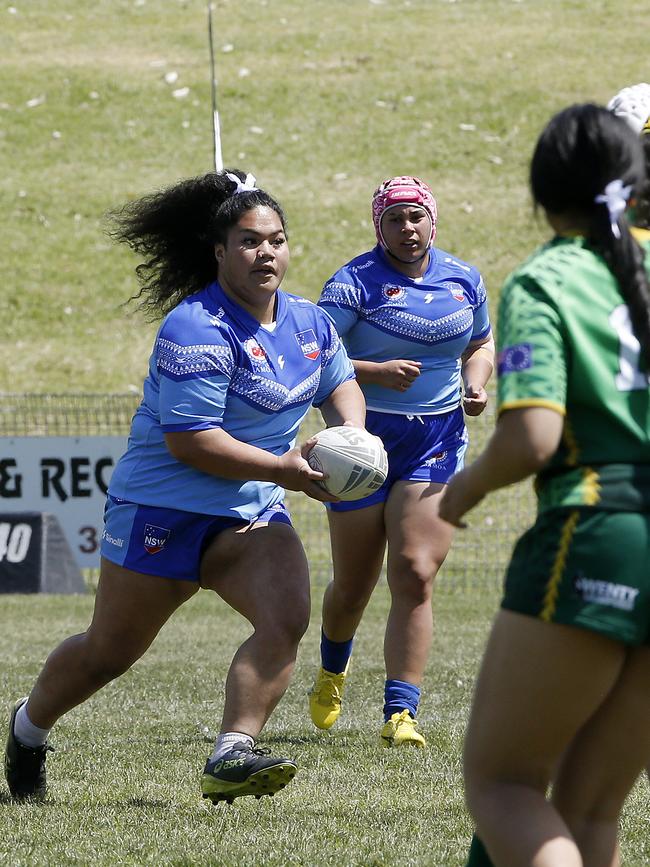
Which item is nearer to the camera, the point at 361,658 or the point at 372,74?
the point at 361,658

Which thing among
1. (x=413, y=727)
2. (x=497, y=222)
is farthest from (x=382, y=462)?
(x=497, y=222)

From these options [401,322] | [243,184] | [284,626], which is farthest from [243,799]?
[401,322]

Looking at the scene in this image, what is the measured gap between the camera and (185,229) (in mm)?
4887

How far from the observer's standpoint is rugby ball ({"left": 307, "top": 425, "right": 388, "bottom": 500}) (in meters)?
4.42

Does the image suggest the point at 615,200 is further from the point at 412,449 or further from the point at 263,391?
the point at 412,449

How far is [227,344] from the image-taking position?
4.38 metres

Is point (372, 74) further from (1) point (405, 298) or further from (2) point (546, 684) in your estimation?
(2) point (546, 684)

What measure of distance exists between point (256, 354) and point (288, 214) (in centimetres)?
2161

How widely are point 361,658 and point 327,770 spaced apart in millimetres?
3549

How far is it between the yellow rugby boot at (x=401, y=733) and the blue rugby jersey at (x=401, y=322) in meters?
1.34

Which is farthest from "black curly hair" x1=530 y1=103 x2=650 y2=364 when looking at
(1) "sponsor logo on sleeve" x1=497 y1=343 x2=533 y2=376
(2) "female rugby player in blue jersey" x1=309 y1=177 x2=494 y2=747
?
(2) "female rugby player in blue jersey" x1=309 y1=177 x2=494 y2=747

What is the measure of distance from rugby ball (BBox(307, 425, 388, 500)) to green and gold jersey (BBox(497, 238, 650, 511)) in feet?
5.65

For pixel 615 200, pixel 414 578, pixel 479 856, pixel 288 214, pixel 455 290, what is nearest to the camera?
pixel 615 200

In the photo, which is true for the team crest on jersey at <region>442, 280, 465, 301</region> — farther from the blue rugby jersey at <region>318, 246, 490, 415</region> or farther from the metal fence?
the metal fence
